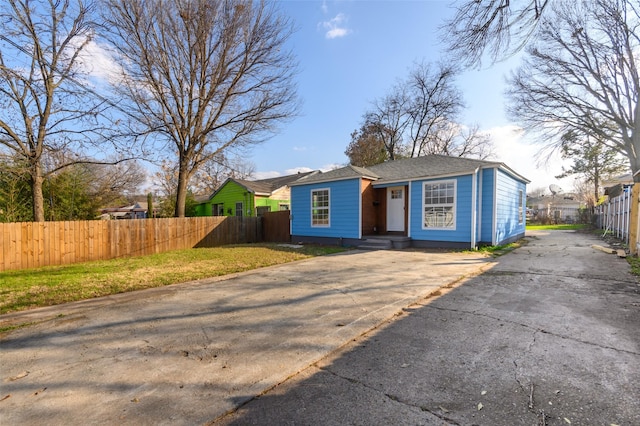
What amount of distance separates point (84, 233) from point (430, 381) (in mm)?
10926

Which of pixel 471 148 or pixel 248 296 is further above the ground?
pixel 471 148

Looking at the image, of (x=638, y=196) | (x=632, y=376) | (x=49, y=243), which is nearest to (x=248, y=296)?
(x=632, y=376)

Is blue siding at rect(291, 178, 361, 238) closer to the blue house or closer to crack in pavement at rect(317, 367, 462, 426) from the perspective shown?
the blue house

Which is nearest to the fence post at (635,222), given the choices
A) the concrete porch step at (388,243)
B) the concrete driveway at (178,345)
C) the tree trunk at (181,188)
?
the concrete porch step at (388,243)

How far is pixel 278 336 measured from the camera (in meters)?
3.21

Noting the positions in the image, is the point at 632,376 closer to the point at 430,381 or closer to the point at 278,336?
the point at 430,381

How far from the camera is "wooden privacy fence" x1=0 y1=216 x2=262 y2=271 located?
8.02m

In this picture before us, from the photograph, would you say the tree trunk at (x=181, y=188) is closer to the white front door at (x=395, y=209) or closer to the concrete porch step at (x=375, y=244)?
the concrete porch step at (x=375, y=244)

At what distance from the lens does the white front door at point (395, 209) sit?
12.3 m

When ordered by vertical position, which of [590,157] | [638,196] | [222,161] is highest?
[590,157]

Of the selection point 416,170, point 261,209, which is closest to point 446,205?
point 416,170

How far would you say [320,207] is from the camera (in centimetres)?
1364

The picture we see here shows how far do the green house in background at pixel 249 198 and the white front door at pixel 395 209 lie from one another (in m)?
8.52

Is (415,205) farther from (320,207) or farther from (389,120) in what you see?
(389,120)
